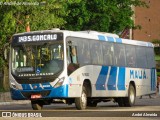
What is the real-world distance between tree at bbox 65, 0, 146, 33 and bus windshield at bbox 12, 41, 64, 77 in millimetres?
31882

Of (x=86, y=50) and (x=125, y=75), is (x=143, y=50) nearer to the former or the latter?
(x=125, y=75)

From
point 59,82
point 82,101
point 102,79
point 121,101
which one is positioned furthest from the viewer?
point 121,101

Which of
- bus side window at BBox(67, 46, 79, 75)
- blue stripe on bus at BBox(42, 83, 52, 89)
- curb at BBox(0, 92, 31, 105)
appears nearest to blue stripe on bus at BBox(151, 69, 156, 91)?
curb at BBox(0, 92, 31, 105)

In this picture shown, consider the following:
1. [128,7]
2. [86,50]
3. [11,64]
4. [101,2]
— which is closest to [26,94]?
[11,64]

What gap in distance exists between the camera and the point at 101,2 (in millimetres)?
59625

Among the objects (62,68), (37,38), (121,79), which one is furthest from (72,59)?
(121,79)

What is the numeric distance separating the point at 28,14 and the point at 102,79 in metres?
15.5

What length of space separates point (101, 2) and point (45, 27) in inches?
692

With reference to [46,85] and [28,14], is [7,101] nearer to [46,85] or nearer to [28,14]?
[28,14]

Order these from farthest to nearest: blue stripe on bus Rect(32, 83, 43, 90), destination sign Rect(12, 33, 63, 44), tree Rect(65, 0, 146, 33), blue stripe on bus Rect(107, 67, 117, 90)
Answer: tree Rect(65, 0, 146, 33) < blue stripe on bus Rect(107, 67, 117, 90) < destination sign Rect(12, 33, 63, 44) < blue stripe on bus Rect(32, 83, 43, 90)

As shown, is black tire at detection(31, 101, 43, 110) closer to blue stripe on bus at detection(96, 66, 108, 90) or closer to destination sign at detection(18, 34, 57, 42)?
blue stripe on bus at detection(96, 66, 108, 90)

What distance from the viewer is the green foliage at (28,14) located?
41844 millimetres

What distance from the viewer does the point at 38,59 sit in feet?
85.5

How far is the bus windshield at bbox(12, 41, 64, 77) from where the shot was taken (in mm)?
25875
